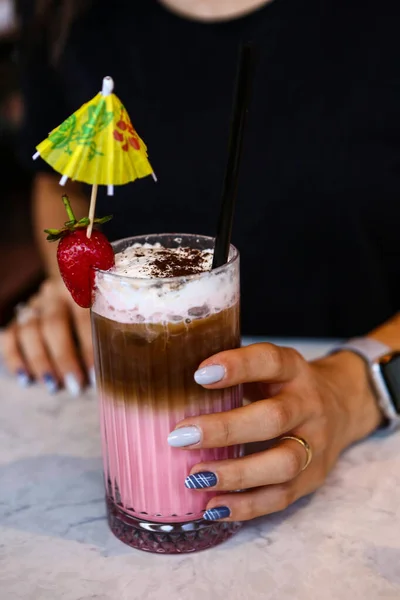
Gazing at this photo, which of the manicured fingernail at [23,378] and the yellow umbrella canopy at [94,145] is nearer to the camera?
the yellow umbrella canopy at [94,145]

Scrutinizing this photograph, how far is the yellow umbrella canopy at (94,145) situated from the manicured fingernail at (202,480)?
0.35 meters

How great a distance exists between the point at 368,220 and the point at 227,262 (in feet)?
2.86

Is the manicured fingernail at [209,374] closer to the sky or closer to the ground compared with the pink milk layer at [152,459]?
closer to the sky

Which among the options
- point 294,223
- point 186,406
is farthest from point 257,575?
point 294,223

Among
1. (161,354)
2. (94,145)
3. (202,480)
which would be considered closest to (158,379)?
(161,354)

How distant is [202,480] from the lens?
2.61 ft

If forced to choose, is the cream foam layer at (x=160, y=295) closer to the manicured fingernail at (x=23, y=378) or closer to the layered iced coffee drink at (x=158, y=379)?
the layered iced coffee drink at (x=158, y=379)

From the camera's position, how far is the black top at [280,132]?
149 centimetres

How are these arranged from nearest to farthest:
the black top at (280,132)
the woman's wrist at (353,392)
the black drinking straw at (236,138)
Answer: the black drinking straw at (236,138) → the woman's wrist at (353,392) → the black top at (280,132)

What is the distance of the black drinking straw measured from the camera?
2.20ft

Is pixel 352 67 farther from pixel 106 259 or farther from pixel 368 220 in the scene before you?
pixel 106 259

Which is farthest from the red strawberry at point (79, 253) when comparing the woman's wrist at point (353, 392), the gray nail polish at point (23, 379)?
the gray nail polish at point (23, 379)

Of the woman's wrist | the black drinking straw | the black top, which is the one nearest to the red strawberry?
the black drinking straw

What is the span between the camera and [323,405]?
0.91 metres
